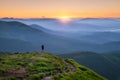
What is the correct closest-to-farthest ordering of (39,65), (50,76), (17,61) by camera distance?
(50,76), (39,65), (17,61)

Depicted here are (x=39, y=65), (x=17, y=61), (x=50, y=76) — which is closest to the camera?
(x=50, y=76)

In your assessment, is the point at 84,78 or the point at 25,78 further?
the point at 84,78

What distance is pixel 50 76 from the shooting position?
41.6m

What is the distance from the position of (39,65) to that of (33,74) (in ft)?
21.4

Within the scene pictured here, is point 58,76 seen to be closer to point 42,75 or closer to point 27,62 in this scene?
point 42,75

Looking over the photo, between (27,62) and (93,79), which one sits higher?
(27,62)

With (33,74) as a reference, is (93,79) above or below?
below

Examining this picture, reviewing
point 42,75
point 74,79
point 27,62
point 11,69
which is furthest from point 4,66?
point 74,79

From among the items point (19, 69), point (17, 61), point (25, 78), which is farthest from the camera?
point (17, 61)

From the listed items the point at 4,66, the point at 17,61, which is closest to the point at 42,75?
the point at 4,66

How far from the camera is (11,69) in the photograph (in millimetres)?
43781

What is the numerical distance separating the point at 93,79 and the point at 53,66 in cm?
837

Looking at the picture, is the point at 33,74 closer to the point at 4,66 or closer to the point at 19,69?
the point at 19,69

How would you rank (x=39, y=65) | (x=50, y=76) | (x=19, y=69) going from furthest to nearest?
1. (x=39, y=65)
2. (x=19, y=69)
3. (x=50, y=76)
